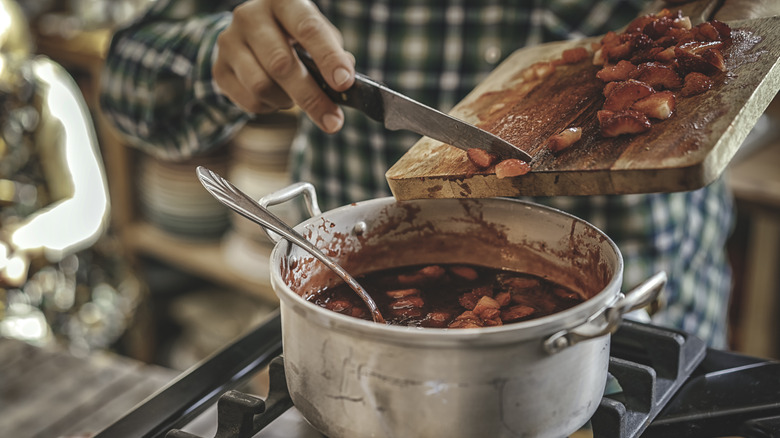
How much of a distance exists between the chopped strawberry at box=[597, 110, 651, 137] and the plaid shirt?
77cm

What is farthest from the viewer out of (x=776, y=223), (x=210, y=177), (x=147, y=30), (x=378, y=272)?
(x=776, y=223)

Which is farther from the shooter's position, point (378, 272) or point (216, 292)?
point (216, 292)

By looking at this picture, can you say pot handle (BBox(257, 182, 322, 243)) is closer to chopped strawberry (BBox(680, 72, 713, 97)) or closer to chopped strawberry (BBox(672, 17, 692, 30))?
chopped strawberry (BBox(680, 72, 713, 97))

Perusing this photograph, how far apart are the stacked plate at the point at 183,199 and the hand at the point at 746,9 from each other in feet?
6.13

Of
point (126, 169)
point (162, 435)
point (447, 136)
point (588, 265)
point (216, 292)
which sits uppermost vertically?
point (447, 136)

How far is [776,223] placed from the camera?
91.7 inches

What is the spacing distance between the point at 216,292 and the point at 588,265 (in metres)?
2.37

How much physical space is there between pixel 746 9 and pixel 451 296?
0.70 meters

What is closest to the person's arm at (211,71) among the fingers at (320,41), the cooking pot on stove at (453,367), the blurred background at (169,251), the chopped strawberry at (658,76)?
the fingers at (320,41)

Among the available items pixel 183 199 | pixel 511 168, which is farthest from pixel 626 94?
pixel 183 199

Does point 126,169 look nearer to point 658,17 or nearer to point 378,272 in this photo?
point 378,272

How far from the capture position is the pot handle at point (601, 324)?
0.63 meters

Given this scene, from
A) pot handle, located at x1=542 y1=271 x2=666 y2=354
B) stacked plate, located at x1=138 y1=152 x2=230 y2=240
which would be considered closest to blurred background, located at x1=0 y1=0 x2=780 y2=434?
stacked plate, located at x1=138 y1=152 x2=230 y2=240

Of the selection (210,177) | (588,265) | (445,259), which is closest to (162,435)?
(210,177)
